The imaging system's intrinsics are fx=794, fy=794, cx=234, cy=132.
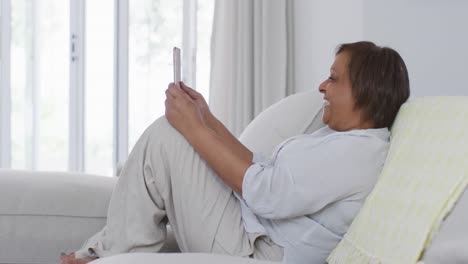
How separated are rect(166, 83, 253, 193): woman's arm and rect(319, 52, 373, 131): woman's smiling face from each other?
0.23 metres

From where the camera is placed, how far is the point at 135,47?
14.9ft

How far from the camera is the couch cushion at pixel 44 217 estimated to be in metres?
2.06

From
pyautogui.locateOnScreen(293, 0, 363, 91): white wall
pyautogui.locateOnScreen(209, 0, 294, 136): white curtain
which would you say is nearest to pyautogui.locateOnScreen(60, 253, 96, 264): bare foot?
pyautogui.locateOnScreen(293, 0, 363, 91): white wall

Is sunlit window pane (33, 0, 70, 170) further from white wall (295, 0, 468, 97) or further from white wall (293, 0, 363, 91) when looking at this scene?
white wall (295, 0, 468, 97)

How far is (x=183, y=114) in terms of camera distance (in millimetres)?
1931

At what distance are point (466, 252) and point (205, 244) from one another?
2.54ft

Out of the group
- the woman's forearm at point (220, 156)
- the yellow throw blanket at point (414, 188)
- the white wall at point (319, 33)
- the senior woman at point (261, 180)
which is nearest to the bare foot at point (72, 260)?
the senior woman at point (261, 180)

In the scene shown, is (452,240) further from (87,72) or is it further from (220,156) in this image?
(87,72)

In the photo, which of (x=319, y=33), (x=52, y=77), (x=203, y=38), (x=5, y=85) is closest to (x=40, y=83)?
(x=52, y=77)

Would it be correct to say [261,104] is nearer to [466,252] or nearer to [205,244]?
[205,244]

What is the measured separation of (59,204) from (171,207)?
36cm

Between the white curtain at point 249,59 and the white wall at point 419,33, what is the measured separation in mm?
575

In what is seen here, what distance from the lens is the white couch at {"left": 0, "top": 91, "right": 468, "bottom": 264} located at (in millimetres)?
2064

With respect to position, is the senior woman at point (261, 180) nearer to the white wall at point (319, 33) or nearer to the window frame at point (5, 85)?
the white wall at point (319, 33)
